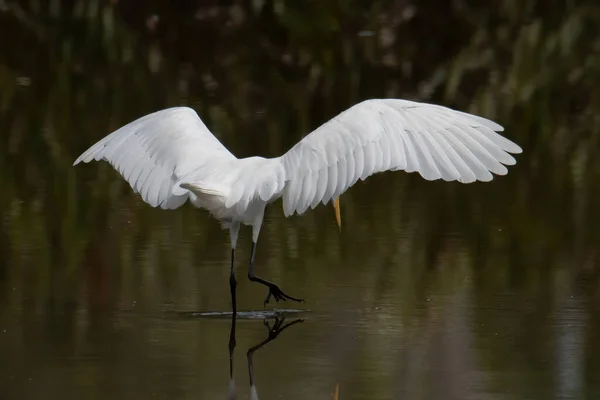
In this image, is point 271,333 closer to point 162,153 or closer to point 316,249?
point 162,153

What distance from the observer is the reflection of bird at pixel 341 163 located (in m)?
6.46

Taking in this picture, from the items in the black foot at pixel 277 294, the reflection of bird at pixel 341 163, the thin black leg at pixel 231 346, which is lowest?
the thin black leg at pixel 231 346

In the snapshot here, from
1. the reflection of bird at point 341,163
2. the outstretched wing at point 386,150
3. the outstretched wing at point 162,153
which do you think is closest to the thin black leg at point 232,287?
the reflection of bird at point 341,163

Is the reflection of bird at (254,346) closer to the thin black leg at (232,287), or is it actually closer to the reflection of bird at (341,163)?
the thin black leg at (232,287)

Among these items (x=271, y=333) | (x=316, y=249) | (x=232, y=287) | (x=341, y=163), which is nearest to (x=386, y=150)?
(x=341, y=163)

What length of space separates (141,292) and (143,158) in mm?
667

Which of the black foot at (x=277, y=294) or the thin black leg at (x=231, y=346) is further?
the black foot at (x=277, y=294)

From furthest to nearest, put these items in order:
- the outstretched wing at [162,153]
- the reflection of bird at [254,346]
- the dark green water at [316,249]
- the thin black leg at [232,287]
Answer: the outstretched wing at [162,153] < the thin black leg at [232,287] < the dark green water at [316,249] < the reflection of bird at [254,346]

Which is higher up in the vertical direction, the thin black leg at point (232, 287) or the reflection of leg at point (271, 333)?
the thin black leg at point (232, 287)

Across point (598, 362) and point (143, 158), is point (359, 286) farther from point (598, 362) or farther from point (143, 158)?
point (598, 362)

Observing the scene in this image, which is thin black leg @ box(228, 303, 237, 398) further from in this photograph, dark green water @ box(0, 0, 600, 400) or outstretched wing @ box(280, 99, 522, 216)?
outstretched wing @ box(280, 99, 522, 216)

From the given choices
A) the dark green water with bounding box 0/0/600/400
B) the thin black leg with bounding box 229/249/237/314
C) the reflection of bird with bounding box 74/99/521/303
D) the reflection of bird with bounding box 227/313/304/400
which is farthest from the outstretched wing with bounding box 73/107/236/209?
the reflection of bird with bounding box 227/313/304/400

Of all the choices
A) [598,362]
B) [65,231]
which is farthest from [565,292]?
[65,231]

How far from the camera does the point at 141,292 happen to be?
7422mm
